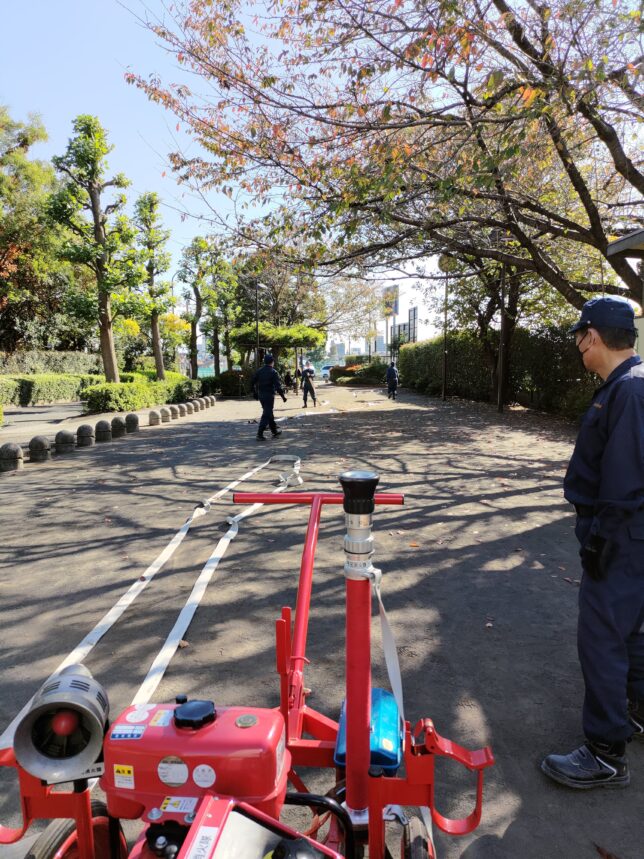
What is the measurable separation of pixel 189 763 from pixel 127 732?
223 millimetres

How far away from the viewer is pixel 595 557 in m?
2.43

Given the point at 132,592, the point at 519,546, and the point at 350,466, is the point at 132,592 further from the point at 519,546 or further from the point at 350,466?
the point at 350,466

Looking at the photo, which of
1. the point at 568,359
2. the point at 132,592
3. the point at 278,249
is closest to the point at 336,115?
the point at 278,249

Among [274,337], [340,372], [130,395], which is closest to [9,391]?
[130,395]

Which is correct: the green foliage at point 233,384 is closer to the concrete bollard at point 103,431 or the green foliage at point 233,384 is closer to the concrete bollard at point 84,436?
the concrete bollard at point 103,431

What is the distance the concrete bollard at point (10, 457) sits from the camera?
10.4 m

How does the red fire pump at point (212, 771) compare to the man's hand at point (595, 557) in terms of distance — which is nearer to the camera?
the red fire pump at point (212, 771)

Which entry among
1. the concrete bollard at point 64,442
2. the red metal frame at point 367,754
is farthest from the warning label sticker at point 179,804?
the concrete bollard at point 64,442

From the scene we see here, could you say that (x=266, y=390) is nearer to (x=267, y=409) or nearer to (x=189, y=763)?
(x=267, y=409)

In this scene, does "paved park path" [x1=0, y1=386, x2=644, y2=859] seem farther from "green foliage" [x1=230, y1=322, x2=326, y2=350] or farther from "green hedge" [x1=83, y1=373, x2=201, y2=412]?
"green foliage" [x1=230, y1=322, x2=326, y2=350]

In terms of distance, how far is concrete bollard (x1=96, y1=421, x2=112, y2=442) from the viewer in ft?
46.9

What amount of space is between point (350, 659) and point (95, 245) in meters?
25.1

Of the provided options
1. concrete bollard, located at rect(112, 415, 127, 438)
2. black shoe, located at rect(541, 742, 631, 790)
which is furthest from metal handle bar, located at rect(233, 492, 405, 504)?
concrete bollard, located at rect(112, 415, 127, 438)

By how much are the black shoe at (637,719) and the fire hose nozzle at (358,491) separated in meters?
Result: 2.15
